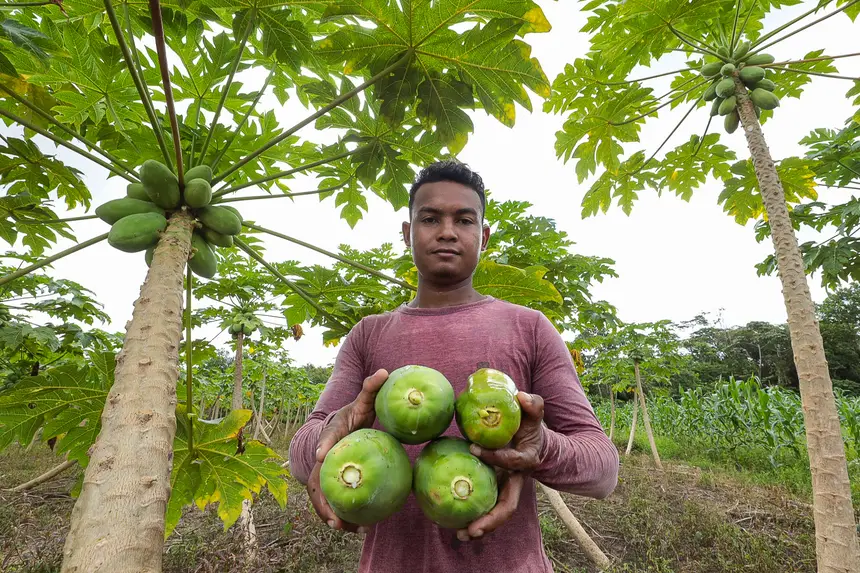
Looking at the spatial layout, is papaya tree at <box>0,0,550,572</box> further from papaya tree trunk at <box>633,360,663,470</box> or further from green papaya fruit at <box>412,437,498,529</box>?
papaya tree trunk at <box>633,360,663,470</box>

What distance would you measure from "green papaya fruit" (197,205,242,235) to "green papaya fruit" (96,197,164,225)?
0.15 meters

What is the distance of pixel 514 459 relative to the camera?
3.18 feet

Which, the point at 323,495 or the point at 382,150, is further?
the point at 382,150

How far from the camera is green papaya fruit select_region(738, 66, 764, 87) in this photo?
369 cm

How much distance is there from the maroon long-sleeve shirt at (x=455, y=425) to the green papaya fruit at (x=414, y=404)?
0.80ft

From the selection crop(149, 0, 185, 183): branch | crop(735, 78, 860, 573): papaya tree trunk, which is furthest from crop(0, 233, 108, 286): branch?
crop(735, 78, 860, 573): papaya tree trunk

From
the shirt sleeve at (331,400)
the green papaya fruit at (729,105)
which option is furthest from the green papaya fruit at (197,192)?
the green papaya fruit at (729,105)

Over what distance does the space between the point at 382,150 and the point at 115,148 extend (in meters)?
1.50

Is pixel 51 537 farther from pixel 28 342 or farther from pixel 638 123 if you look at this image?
pixel 638 123

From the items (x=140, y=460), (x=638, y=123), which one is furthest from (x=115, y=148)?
(x=638, y=123)

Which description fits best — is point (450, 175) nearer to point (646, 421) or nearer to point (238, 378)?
point (238, 378)

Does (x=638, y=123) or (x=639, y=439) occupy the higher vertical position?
(x=638, y=123)

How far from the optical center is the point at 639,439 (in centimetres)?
1534

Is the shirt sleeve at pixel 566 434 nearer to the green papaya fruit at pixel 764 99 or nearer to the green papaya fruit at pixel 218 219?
the green papaya fruit at pixel 218 219
